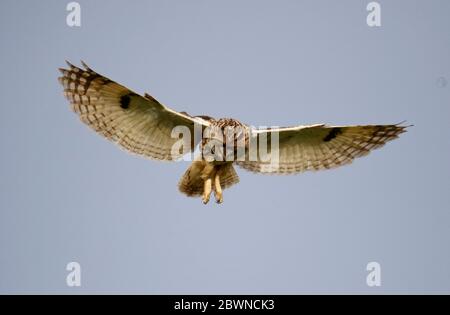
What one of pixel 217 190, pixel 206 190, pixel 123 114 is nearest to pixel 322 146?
pixel 217 190

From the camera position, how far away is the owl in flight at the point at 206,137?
524 inches

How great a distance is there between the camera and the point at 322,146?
49.0 ft

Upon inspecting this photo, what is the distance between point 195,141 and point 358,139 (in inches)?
125

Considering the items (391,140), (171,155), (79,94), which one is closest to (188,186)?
(171,155)

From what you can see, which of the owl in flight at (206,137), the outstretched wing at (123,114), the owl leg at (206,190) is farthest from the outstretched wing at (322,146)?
the outstretched wing at (123,114)

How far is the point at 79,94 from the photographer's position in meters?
13.4

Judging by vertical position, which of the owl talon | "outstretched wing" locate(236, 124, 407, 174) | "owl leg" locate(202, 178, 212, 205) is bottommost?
the owl talon

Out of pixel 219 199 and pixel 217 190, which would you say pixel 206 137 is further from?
pixel 219 199

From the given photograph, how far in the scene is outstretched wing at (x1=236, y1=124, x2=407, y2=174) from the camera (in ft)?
47.4

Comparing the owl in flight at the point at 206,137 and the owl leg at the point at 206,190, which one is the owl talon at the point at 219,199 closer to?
the owl in flight at the point at 206,137

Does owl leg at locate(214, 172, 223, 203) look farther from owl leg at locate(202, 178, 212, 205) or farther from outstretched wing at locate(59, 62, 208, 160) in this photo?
outstretched wing at locate(59, 62, 208, 160)

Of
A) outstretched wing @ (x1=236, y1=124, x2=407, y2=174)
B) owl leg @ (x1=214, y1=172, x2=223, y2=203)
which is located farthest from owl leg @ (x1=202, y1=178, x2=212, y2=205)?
outstretched wing @ (x1=236, y1=124, x2=407, y2=174)

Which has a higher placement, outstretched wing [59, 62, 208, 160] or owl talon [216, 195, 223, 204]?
outstretched wing [59, 62, 208, 160]

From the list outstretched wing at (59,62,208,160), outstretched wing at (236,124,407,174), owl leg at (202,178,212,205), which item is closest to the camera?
outstretched wing at (59,62,208,160)
